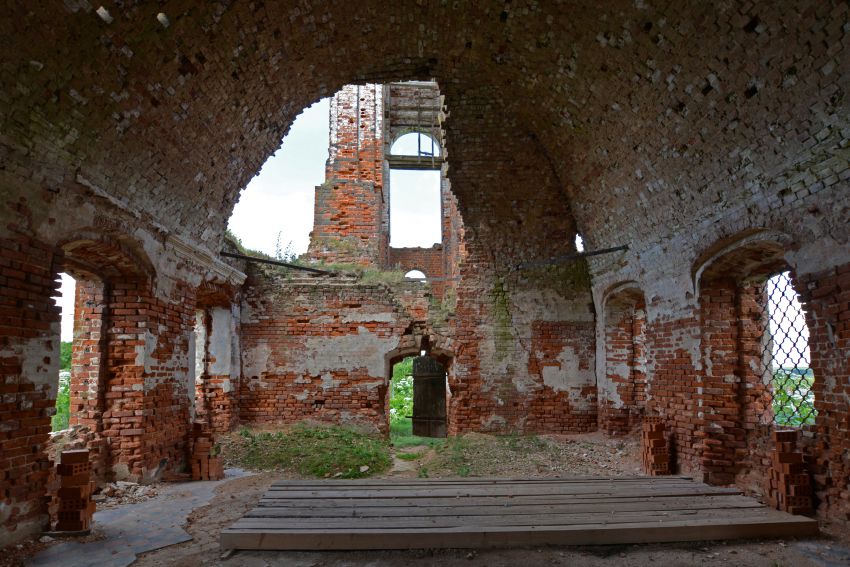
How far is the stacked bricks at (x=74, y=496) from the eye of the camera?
4668 mm

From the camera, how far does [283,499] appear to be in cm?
534

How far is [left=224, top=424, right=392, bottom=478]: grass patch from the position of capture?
27.5 feet

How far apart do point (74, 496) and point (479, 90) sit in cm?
786

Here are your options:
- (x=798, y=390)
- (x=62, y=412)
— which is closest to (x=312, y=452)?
(x=62, y=412)

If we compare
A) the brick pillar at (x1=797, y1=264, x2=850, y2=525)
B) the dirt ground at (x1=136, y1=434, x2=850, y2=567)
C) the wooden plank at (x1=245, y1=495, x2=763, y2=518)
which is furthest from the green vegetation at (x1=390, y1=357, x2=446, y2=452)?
the brick pillar at (x1=797, y1=264, x2=850, y2=525)

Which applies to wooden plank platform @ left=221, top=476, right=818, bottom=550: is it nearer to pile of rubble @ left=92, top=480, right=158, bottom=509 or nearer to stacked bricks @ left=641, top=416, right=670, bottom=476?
stacked bricks @ left=641, top=416, right=670, bottom=476

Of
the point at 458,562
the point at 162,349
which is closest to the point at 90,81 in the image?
the point at 162,349

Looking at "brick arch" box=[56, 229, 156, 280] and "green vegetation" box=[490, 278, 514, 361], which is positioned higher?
"brick arch" box=[56, 229, 156, 280]

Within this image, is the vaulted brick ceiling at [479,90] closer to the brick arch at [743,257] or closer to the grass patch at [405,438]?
the brick arch at [743,257]

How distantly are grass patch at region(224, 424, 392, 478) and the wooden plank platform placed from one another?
8.23 feet

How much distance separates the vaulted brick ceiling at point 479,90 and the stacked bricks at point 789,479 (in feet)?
7.72

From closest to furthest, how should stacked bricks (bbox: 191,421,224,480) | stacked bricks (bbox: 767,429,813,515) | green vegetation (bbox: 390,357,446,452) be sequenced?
stacked bricks (bbox: 767,429,813,515) → stacked bricks (bbox: 191,421,224,480) → green vegetation (bbox: 390,357,446,452)

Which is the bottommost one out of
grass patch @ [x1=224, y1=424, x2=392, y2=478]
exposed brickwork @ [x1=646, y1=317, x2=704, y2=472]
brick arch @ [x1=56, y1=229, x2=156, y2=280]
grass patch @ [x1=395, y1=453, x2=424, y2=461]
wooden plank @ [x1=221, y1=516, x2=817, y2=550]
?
grass patch @ [x1=395, y1=453, x2=424, y2=461]

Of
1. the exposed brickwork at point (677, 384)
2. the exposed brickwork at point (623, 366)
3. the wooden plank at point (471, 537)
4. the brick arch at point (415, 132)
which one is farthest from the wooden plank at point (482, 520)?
the brick arch at point (415, 132)
